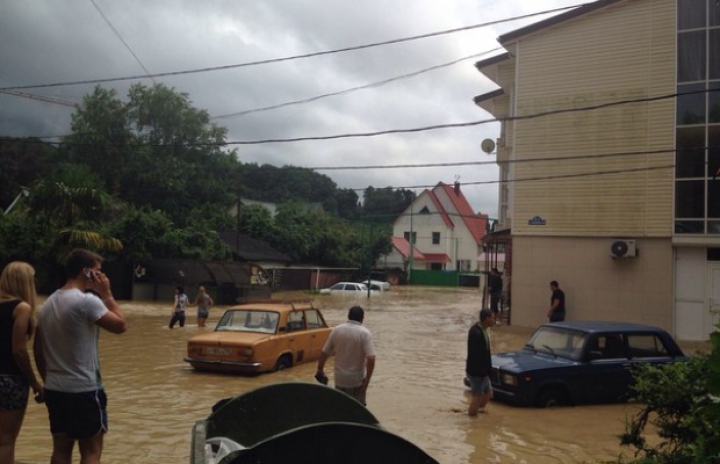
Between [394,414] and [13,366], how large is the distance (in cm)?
673

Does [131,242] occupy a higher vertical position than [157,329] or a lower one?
higher

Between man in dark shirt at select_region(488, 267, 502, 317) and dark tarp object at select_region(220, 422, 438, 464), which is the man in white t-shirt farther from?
man in dark shirt at select_region(488, 267, 502, 317)

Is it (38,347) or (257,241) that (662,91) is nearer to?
(38,347)

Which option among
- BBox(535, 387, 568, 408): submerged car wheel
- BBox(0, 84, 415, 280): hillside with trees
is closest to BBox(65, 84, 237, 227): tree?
BBox(0, 84, 415, 280): hillside with trees

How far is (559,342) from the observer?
37.7 ft

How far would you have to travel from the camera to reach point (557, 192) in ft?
75.0

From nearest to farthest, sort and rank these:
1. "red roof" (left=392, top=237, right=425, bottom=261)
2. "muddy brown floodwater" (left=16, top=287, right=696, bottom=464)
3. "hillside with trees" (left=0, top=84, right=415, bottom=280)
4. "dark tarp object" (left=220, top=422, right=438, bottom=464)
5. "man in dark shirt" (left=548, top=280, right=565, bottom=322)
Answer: "dark tarp object" (left=220, top=422, right=438, bottom=464)
"muddy brown floodwater" (left=16, top=287, right=696, bottom=464)
"man in dark shirt" (left=548, top=280, right=565, bottom=322)
"hillside with trees" (left=0, top=84, right=415, bottom=280)
"red roof" (left=392, top=237, right=425, bottom=261)

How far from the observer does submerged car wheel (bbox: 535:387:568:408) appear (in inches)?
424

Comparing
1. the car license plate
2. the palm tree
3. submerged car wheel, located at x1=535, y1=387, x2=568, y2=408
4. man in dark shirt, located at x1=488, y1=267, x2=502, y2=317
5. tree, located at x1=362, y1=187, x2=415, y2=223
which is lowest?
submerged car wheel, located at x1=535, y1=387, x2=568, y2=408

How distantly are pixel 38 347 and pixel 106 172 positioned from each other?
55.9m

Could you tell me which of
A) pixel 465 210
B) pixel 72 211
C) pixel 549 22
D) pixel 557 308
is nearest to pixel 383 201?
pixel 465 210

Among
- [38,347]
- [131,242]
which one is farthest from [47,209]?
[38,347]

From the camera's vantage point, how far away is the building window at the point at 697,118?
67.7 feet

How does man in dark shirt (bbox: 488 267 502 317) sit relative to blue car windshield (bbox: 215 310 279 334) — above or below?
above
